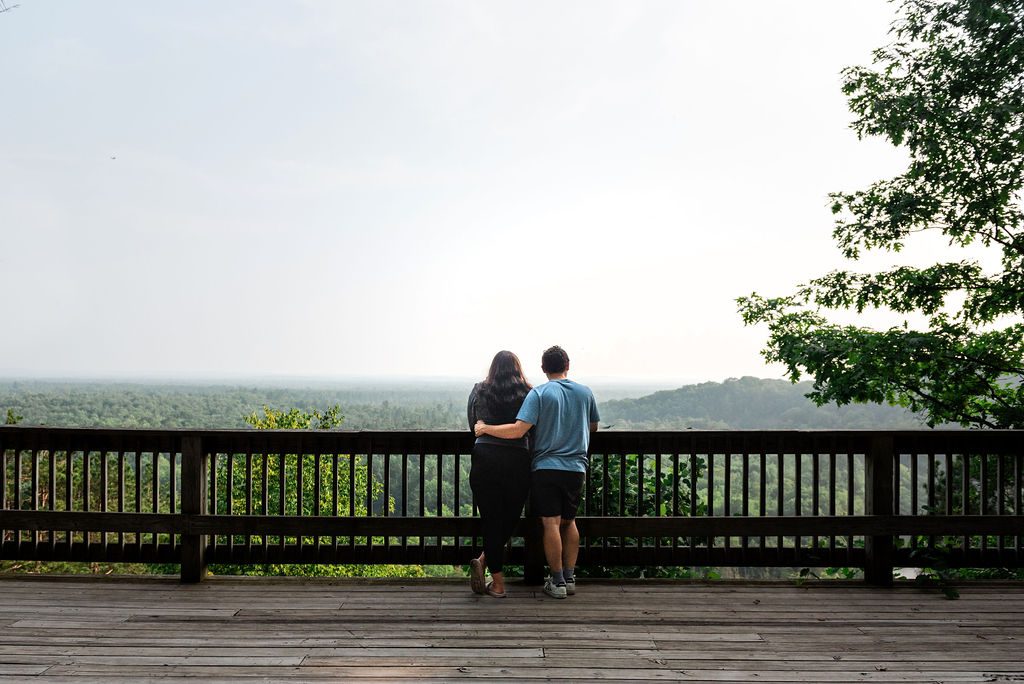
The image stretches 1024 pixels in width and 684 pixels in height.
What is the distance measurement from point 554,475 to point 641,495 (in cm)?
86

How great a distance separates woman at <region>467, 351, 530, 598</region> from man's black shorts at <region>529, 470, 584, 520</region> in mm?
83

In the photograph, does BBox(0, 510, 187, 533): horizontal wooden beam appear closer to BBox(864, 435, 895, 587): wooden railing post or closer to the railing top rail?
the railing top rail

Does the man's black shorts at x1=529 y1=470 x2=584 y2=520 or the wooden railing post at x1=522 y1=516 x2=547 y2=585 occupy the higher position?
the man's black shorts at x1=529 y1=470 x2=584 y2=520

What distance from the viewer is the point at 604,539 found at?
15.5 ft

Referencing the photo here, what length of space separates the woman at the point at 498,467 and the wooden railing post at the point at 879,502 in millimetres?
2398

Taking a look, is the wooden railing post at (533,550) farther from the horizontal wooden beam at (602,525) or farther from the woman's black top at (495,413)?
the woman's black top at (495,413)

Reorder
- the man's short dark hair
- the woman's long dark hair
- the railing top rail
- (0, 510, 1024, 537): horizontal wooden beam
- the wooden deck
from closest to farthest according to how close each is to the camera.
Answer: the wooden deck → the woman's long dark hair → the man's short dark hair → (0, 510, 1024, 537): horizontal wooden beam → the railing top rail

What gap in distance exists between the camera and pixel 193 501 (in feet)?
15.0

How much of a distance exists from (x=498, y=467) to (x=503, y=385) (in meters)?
0.49

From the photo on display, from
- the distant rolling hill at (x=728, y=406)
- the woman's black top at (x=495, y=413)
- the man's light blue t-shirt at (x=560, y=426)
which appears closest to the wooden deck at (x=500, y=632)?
the man's light blue t-shirt at (x=560, y=426)

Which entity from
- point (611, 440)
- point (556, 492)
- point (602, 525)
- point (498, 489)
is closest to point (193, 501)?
point (498, 489)

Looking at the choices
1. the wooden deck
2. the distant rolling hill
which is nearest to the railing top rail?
the wooden deck

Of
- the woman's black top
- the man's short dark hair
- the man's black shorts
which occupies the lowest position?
the man's black shorts

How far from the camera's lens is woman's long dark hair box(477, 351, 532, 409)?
4.12 m
